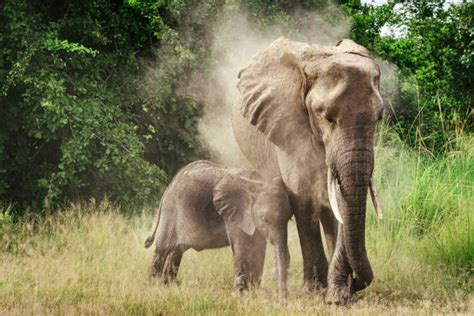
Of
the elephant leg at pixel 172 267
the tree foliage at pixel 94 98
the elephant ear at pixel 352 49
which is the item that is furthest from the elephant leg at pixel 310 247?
the tree foliage at pixel 94 98

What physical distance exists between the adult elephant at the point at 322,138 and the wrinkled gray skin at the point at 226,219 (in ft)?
0.80

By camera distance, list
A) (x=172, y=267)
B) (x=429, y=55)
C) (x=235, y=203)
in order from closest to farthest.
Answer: (x=235, y=203), (x=172, y=267), (x=429, y=55)

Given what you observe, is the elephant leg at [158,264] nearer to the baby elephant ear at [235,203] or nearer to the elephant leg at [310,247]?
the baby elephant ear at [235,203]

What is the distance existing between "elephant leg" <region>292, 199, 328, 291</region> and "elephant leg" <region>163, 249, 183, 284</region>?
1.40 metres

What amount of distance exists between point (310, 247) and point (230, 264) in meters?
1.85

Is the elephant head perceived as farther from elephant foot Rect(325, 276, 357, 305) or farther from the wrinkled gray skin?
elephant foot Rect(325, 276, 357, 305)

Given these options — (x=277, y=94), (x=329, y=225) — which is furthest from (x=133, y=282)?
(x=277, y=94)

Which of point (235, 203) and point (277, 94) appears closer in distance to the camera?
point (277, 94)

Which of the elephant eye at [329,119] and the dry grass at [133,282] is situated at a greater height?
the elephant eye at [329,119]

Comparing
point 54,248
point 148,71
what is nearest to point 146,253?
point 54,248

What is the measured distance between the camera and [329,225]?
727 cm

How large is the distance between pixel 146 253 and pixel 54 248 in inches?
39.8

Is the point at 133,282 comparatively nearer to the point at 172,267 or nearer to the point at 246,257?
the point at 172,267

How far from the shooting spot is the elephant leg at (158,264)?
841cm
